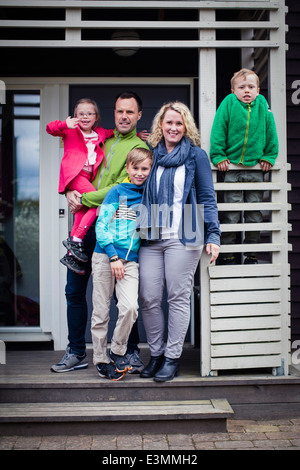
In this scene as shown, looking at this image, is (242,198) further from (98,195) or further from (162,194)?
(98,195)

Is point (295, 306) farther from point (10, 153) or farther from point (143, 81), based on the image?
point (10, 153)

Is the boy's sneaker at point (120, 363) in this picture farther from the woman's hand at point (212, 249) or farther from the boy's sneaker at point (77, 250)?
the woman's hand at point (212, 249)

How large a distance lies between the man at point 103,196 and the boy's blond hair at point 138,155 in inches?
5.3

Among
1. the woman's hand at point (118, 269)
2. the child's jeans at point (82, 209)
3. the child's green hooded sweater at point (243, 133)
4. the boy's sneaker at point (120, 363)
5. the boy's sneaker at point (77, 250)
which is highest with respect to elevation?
the child's green hooded sweater at point (243, 133)

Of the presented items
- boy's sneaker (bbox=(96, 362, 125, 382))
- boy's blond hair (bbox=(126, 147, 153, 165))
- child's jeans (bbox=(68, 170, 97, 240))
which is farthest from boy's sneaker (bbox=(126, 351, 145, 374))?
boy's blond hair (bbox=(126, 147, 153, 165))

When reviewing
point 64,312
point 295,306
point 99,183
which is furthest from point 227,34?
point 64,312

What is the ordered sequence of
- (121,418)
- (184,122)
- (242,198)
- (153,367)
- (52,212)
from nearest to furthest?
(121,418)
(184,122)
(153,367)
(242,198)
(52,212)

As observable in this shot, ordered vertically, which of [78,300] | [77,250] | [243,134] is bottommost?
[78,300]

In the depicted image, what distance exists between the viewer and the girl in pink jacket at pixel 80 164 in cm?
319

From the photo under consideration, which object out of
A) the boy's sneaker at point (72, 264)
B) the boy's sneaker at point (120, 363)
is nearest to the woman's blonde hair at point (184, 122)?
the boy's sneaker at point (72, 264)

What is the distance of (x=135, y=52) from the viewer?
13.4ft

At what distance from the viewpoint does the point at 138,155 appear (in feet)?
9.78

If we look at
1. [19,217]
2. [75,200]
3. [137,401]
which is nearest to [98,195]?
[75,200]

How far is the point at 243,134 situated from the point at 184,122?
1.31 feet
